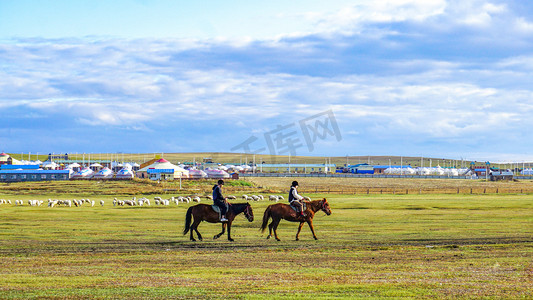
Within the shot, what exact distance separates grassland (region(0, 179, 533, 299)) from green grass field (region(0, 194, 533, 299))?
0.09ft

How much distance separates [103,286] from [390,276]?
7.40 metres

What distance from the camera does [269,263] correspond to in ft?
59.7

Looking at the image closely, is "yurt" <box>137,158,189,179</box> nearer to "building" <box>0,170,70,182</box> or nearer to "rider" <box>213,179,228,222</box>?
"building" <box>0,170,70,182</box>

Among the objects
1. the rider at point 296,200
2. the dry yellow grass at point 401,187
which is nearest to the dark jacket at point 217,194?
the rider at point 296,200

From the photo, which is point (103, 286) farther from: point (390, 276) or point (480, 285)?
point (480, 285)

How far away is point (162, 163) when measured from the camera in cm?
15562

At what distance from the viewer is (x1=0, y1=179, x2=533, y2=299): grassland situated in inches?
532

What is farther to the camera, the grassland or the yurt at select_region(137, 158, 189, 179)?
the yurt at select_region(137, 158, 189, 179)

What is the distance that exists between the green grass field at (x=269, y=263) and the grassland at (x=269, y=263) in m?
0.03

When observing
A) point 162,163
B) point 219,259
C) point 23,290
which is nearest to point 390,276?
point 219,259

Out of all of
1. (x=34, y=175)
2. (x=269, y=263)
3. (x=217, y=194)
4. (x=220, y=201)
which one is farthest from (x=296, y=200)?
(x=34, y=175)

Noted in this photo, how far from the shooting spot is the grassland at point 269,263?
44.4ft

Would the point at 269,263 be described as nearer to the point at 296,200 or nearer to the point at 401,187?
the point at 296,200

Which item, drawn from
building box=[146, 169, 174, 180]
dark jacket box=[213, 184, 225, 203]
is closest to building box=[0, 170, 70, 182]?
building box=[146, 169, 174, 180]
